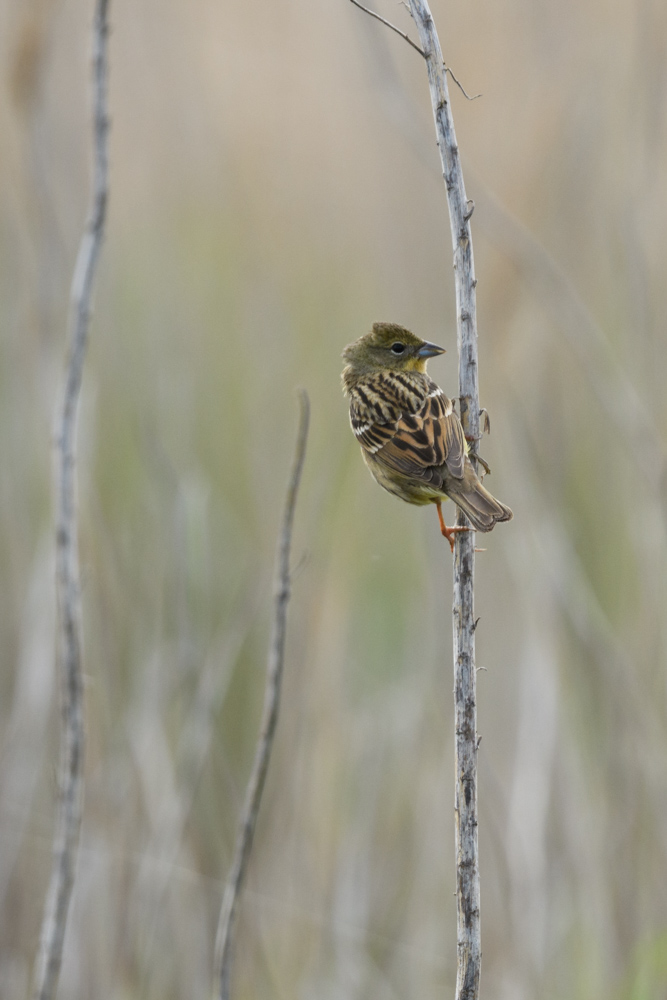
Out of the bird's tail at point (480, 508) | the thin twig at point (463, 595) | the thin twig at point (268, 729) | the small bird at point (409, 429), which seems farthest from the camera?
the small bird at point (409, 429)

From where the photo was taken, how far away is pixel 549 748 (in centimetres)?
270

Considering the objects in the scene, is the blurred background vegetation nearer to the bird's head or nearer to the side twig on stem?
the bird's head

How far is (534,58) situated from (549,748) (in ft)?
6.23

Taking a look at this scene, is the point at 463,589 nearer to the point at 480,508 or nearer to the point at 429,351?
the point at 480,508

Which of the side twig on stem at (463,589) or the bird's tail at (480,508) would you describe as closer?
the side twig on stem at (463,589)

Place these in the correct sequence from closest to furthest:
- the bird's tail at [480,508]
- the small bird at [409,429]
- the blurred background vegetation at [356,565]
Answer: the bird's tail at [480,508] < the small bird at [409,429] < the blurred background vegetation at [356,565]

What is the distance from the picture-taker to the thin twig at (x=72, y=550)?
1527mm

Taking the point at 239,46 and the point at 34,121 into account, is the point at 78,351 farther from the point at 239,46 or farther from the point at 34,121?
the point at 239,46

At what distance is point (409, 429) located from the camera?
2.14 metres

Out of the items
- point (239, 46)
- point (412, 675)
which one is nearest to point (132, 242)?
point (239, 46)

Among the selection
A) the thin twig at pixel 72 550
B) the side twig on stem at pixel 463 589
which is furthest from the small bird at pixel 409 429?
the thin twig at pixel 72 550

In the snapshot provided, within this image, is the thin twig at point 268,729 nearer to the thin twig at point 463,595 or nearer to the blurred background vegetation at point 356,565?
the thin twig at point 463,595

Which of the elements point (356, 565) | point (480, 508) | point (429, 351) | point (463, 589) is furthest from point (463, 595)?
point (356, 565)

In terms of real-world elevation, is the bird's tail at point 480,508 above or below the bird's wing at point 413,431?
below
